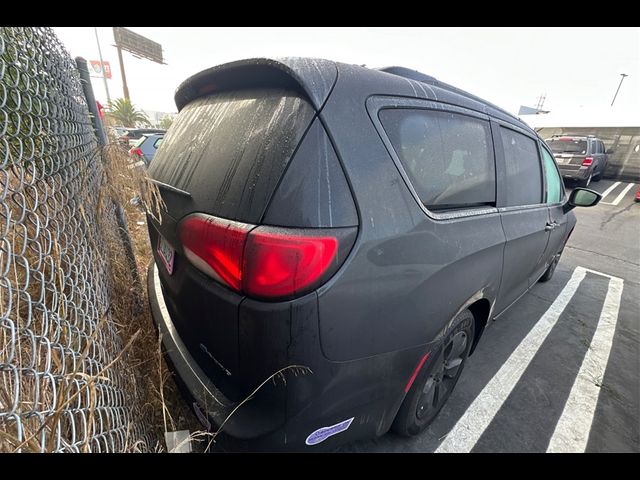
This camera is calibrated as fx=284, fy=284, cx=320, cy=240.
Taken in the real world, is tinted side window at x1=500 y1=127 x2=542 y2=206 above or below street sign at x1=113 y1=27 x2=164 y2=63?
below

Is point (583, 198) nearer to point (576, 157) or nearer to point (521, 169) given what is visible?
point (521, 169)

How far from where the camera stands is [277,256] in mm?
925

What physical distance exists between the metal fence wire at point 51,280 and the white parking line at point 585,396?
2529mm

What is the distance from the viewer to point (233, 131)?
3.86 ft

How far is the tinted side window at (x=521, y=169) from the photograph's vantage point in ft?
6.67

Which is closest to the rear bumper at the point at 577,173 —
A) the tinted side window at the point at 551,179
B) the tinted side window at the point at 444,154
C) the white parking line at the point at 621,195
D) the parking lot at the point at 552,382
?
the white parking line at the point at 621,195

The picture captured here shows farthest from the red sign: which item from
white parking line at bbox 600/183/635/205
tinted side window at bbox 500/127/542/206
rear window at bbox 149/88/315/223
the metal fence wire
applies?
white parking line at bbox 600/183/635/205

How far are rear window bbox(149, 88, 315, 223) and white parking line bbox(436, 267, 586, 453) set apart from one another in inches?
75.8

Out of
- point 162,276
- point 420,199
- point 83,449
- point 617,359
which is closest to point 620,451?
point 617,359

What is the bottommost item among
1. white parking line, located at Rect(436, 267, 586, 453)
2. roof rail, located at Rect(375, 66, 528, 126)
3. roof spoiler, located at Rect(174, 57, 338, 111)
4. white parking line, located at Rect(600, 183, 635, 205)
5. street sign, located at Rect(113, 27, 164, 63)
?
white parking line, located at Rect(436, 267, 586, 453)

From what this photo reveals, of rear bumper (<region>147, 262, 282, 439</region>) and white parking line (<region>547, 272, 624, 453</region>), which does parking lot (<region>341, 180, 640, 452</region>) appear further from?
rear bumper (<region>147, 262, 282, 439</region>)

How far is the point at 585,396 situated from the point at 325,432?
7.60 feet

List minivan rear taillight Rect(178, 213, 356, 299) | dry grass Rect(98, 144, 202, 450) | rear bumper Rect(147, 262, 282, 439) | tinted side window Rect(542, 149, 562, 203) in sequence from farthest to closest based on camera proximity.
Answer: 1. tinted side window Rect(542, 149, 562, 203)
2. dry grass Rect(98, 144, 202, 450)
3. rear bumper Rect(147, 262, 282, 439)
4. minivan rear taillight Rect(178, 213, 356, 299)

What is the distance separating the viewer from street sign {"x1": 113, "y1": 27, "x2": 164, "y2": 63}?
28538mm
